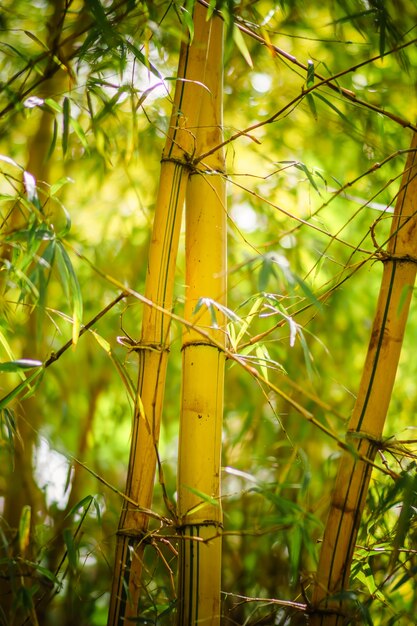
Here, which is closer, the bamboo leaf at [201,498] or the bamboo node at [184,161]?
the bamboo leaf at [201,498]

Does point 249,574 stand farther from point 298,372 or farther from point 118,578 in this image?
point 118,578

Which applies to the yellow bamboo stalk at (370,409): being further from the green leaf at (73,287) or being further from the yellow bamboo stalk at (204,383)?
the green leaf at (73,287)

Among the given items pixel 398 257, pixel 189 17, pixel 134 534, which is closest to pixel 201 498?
pixel 134 534

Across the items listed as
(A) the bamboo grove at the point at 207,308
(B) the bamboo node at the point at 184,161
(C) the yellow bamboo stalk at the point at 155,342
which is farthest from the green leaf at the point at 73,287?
(B) the bamboo node at the point at 184,161

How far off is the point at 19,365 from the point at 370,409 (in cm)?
61

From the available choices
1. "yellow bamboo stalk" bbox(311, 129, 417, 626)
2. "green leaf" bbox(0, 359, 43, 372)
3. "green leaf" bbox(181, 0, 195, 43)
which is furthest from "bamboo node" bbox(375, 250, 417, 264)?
"green leaf" bbox(0, 359, 43, 372)

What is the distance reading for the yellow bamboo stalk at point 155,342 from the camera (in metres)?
1.05

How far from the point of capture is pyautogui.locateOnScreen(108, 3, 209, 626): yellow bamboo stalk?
1.05m

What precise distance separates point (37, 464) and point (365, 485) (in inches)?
58.4

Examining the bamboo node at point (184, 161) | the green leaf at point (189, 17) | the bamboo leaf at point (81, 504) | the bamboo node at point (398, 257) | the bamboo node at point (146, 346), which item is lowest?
the bamboo leaf at point (81, 504)

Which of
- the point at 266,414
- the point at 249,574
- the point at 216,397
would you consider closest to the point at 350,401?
the point at 266,414

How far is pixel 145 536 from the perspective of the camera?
41.4 inches

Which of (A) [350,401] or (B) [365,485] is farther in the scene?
(A) [350,401]

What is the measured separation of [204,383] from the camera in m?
1.11
